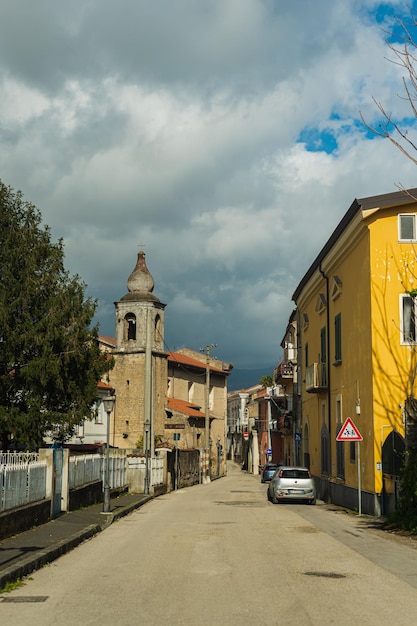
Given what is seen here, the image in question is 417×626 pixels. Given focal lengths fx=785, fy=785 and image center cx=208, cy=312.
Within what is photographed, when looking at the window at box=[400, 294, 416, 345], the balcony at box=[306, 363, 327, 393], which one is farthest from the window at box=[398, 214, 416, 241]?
the balcony at box=[306, 363, 327, 393]

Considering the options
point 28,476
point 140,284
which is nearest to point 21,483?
point 28,476

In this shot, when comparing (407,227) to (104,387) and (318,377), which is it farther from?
(104,387)

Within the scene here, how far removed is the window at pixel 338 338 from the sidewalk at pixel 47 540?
462 inches

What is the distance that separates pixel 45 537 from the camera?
15.4 metres

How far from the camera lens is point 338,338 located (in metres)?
31.5

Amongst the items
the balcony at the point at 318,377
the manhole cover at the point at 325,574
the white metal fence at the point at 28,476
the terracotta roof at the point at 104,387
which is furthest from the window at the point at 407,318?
the terracotta roof at the point at 104,387

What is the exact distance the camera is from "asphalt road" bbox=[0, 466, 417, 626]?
8.10m

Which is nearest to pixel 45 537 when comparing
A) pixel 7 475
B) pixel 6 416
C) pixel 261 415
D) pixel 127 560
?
pixel 7 475

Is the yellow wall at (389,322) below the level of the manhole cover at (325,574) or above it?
above

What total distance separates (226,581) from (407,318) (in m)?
16.5

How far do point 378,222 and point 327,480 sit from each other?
13.1m

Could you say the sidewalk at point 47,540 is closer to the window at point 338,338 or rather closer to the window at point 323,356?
the window at point 338,338

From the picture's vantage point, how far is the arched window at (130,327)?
6704cm

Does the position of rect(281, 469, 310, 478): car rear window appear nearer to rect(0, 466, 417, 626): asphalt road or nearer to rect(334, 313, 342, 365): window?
rect(334, 313, 342, 365): window
